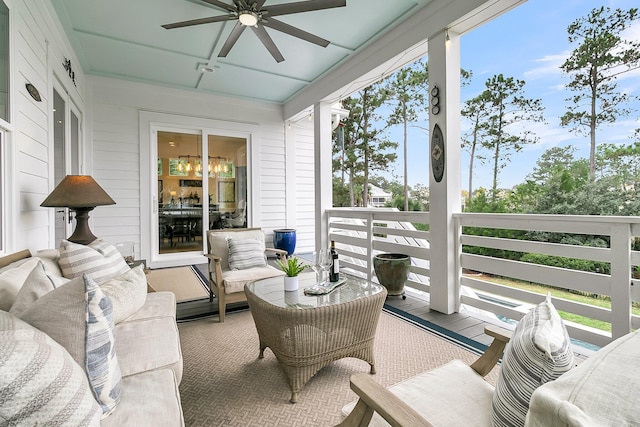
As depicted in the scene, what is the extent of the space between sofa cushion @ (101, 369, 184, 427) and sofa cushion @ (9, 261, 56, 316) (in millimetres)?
446

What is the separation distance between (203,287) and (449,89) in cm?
372

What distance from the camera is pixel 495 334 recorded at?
52.1 inches

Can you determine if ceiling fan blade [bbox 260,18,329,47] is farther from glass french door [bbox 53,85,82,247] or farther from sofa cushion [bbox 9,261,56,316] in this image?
sofa cushion [bbox 9,261,56,316]

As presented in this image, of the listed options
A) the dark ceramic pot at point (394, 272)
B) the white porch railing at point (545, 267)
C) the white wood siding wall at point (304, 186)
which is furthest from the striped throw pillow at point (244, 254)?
the white wood siding wall at point (304, 186)

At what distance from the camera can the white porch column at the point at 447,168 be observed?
298 centimetres

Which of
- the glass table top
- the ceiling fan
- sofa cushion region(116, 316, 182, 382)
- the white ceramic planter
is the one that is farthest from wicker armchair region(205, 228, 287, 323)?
the ceiling fan

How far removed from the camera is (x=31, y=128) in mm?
2465

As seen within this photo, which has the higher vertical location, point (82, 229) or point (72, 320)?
point (82, 229)

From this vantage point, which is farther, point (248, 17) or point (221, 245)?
point (221, 245)

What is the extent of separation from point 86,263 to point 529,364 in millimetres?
2259

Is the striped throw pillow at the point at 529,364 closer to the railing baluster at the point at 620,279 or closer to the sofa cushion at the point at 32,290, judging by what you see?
the sofa cushion at the point at 32,290

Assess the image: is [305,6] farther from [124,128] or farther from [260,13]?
[124,128]

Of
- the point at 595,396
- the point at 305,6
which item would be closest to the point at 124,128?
the point at 305,6

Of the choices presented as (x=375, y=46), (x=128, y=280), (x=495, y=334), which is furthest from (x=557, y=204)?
(x=128, y=280)
